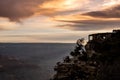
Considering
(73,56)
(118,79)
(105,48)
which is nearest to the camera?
(118,79)

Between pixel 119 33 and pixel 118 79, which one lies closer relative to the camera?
pixel 118 79

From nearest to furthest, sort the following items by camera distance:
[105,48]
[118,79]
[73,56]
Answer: [118,79] < [105,48] < [73,56]

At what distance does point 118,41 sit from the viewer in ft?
198

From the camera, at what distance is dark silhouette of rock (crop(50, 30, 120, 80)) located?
194 ft

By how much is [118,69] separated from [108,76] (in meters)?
2.14

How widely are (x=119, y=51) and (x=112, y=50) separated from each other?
1.13m

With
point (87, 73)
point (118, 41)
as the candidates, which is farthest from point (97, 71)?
point (118, 41)

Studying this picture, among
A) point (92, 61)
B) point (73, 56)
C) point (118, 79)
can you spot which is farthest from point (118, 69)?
point (73, 56)

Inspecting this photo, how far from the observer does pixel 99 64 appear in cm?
6203

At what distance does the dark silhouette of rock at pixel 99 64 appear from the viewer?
194ft

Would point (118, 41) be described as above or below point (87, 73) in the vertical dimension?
above

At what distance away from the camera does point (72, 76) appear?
6016cm

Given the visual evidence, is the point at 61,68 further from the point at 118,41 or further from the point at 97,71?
the point at 118,41

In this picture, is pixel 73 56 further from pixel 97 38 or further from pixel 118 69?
pixel 118 69
